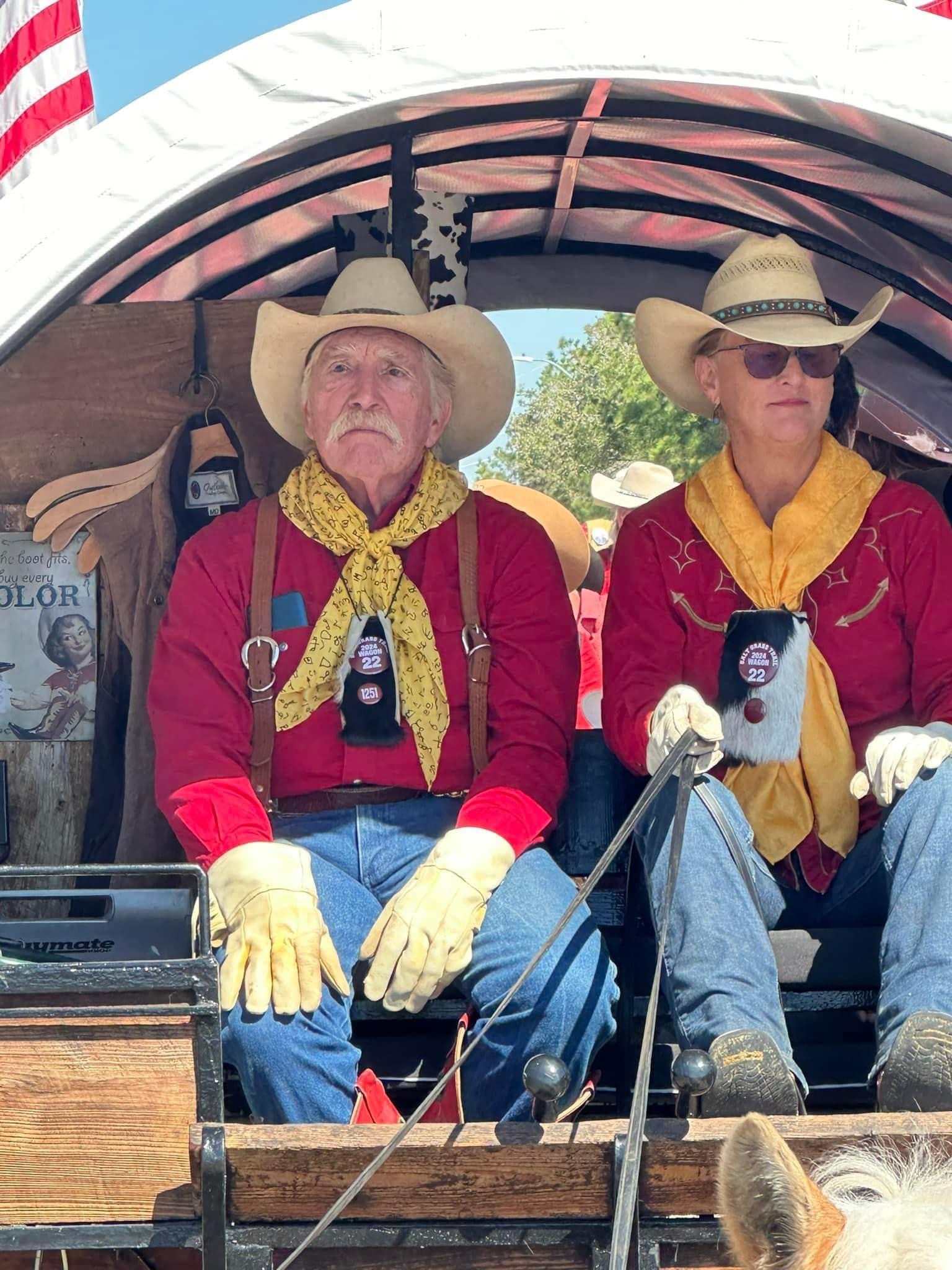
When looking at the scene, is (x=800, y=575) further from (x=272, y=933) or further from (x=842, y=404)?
(x=272, y=933)

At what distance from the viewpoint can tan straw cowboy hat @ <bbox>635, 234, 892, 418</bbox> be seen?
3574mm

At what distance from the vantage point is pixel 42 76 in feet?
20.2

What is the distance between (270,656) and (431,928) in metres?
0.84

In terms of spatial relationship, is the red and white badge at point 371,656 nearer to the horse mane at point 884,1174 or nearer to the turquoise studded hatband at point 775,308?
the turquoise studded hatband at point 775,308

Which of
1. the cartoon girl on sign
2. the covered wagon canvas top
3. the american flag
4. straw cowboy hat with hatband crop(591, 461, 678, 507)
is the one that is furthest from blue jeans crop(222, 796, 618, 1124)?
straw cowboy hat with hatband crop(591, 461, 678, 507)

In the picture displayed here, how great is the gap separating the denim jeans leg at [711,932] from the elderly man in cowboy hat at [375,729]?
0.69 ft

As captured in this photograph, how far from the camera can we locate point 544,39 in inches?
114

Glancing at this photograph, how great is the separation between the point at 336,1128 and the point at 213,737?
113 cm


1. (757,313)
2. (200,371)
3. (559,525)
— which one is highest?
(200,371)

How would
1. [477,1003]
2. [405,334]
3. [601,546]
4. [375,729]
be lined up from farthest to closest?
[601,546]
[405,334]
[375,729]
[477,1003]

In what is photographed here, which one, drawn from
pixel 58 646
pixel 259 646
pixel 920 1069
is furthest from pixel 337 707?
pixel 920 1069

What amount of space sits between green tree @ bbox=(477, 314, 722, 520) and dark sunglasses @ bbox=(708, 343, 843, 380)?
23602mm

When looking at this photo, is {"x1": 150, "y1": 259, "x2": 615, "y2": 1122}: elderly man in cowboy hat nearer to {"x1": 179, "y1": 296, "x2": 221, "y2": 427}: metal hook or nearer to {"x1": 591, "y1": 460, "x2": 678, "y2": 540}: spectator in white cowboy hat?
{"x1": 179, "y1": 296, "x2": 221, "y2": 427}: metal hook

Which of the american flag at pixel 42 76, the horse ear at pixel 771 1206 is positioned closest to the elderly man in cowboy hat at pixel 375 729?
the horse ear at pixel 771 1206
